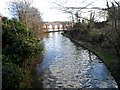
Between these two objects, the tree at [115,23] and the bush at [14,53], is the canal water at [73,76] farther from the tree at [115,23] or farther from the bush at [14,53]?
the tree at [115,23]

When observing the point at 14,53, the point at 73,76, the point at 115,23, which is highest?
the point at 115,23

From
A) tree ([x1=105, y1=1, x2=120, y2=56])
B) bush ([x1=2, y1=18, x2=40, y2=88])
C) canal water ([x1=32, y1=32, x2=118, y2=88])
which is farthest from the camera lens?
canal water ([x1=32, y1=32, x2=118, y2=88])

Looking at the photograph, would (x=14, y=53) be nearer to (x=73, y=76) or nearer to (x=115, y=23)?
(x=73, y=76)

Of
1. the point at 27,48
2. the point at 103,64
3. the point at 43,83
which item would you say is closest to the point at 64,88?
the point at 43,83

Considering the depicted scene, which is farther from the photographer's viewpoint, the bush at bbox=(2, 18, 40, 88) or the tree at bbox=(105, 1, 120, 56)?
the bush at bbox=(2, 18, 40, 88)

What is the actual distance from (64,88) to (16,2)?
2531cm

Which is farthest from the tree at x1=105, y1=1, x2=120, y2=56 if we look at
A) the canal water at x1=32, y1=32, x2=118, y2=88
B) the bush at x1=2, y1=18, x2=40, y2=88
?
the bush at x1=2, y1=18, x2=40, y2=88

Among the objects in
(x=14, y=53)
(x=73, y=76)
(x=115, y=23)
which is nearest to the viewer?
(x=115, y=23)

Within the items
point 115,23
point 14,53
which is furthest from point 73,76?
point 115,23

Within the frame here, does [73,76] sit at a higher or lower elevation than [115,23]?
lower

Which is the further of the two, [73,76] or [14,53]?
[73,76]

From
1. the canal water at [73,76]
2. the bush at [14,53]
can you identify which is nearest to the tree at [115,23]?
the canal water at [73,76]

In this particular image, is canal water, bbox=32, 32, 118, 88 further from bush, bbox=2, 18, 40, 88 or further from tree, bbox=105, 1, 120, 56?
tree, bbox=105, 1, 120, 56

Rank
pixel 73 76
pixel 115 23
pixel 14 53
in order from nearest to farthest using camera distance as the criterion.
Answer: pixel 115 23
pixel 14 53
pixel 73 76
